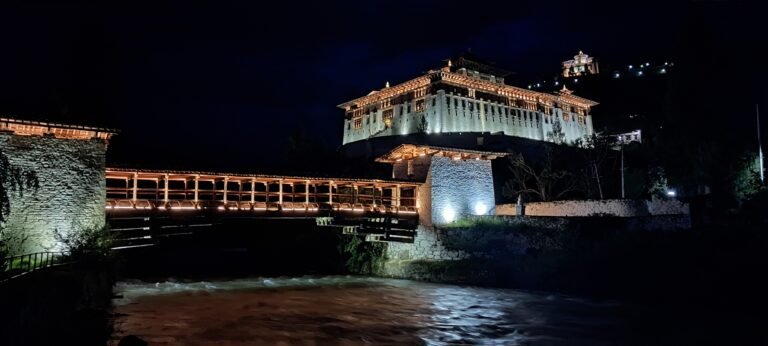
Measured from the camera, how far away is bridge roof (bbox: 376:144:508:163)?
2494cm

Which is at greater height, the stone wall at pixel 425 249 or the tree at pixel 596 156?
the tree at pixel 596 156

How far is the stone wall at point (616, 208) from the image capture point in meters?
23.0

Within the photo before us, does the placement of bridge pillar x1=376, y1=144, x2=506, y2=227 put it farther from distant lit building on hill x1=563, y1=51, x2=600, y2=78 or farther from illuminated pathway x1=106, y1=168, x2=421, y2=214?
distant lit building on hill x1=563, y1=51, x2=600, y2=78

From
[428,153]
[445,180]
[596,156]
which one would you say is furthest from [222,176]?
[596,156]

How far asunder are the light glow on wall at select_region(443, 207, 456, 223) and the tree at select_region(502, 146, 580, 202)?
24.4ft

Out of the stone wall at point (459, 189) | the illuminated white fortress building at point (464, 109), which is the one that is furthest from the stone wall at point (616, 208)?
the illuminated white fortress building at point (464, 109)

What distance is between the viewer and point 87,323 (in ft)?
34.8

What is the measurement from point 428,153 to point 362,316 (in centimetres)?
1053

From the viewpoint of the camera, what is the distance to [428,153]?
2523 centimetres

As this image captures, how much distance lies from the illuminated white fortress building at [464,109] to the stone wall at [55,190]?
38.2 metres

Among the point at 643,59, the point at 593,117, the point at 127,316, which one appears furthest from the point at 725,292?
the point at 643,59

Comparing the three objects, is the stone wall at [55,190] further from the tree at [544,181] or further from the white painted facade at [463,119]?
the white painted facade at [463,119]

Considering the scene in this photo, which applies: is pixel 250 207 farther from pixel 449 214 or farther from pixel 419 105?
pixel 419 105

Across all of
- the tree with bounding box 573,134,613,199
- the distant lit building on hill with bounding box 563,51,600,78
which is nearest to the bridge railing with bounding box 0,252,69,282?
the tree with bounding box 573,134,613,199
